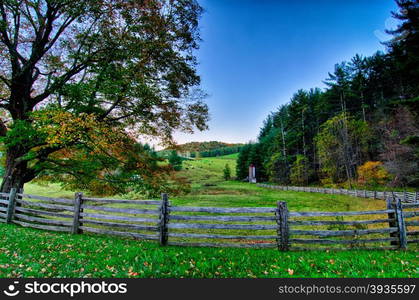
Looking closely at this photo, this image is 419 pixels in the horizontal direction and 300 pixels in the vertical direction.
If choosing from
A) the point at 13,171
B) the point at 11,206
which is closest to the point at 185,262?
the point at 11,206

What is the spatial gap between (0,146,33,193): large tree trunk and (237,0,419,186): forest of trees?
2655 cm

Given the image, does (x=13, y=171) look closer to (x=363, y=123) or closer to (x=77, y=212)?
(x=77, y=212)

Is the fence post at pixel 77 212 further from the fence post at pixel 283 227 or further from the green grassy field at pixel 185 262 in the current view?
the fence post at pixel 283 227

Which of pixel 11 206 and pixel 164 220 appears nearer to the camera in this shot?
pixel 164 220

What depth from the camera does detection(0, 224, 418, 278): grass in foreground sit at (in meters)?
4.11

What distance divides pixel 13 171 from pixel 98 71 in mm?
7339

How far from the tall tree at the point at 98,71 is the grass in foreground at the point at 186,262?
194 inches

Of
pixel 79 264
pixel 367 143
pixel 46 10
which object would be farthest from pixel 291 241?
pixel 367 143

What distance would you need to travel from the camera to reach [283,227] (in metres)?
6.30

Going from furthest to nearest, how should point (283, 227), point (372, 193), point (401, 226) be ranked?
point (372, 193) < point (401, 226) < point (283, 227)

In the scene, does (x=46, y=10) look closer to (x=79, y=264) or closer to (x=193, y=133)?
(x=193, y=133)

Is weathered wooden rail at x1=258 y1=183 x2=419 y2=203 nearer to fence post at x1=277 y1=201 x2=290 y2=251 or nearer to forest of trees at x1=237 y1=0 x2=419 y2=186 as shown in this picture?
forest of trees at x1=237 y1=0 x2=419 y2=186

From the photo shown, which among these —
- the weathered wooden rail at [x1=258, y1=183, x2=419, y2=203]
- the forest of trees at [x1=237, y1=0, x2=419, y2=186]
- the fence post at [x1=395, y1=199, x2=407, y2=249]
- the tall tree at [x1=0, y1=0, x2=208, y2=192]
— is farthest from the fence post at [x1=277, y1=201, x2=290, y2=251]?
the forest of trees at [x1=237, y1=0, x2=419, y2=186]

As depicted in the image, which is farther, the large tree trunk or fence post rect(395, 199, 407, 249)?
the large tree trunk
